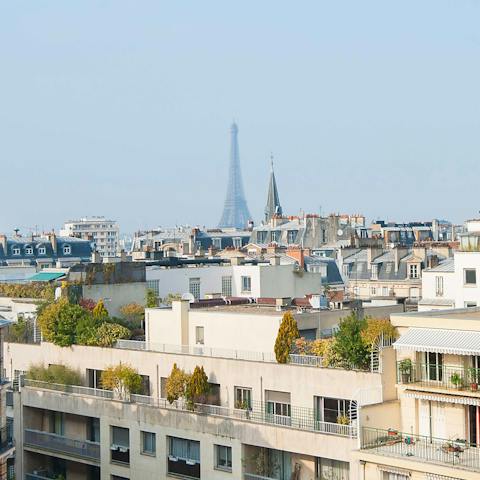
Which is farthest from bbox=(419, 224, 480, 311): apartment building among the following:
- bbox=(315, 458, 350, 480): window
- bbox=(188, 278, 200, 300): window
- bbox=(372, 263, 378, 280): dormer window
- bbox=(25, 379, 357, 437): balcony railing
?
bbox=(372, 263, 378, 280): dormer window

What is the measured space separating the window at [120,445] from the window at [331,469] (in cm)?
884

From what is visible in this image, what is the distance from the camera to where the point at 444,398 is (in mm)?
32594

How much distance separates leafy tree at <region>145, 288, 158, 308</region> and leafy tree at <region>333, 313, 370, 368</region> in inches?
678

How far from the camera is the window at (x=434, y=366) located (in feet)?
109

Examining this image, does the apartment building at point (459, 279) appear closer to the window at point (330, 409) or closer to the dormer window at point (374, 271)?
the window at point (330, 409)

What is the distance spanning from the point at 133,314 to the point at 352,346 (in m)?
16.7

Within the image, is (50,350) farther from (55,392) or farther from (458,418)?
(458,418)

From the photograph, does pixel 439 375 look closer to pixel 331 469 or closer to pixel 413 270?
pixel 331 469

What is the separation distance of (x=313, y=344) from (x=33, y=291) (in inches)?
761

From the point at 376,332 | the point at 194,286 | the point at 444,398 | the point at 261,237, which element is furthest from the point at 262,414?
the point at 261,237

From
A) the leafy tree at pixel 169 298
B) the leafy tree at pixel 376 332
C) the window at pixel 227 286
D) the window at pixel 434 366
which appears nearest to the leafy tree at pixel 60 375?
the leafy tree at pixel 169 298

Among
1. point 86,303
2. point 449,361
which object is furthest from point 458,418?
point 86,303

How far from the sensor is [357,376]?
119 ft

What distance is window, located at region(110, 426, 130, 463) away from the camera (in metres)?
43.1
